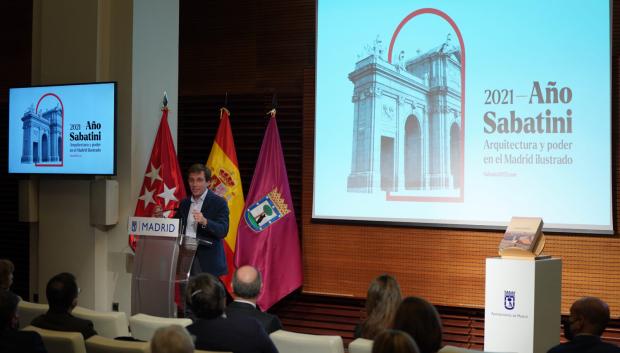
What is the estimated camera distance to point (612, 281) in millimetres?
5871

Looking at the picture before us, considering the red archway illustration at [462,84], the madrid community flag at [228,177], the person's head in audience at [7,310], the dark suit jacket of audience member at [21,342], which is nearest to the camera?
the dark suit jacket of audience member at [21,342]

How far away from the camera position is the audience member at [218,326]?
300cm

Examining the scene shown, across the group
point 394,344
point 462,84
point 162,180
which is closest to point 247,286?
point 394,344

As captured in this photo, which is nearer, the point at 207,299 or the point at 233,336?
the point at 233,336

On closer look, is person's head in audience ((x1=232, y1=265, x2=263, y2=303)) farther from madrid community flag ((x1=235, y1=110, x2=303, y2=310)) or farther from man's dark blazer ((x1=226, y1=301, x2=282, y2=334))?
madrid community flag ((x1=235, y1=110, x2=303, y2=310))

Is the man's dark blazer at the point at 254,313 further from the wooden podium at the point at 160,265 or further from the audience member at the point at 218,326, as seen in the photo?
the wooden podium at the point at 160,265

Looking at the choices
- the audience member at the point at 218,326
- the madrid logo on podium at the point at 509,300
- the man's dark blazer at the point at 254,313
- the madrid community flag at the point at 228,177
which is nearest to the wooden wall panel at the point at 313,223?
the madrid community flag at the point at 228,177

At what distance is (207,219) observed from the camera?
5492 mm

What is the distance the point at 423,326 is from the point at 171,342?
94cm

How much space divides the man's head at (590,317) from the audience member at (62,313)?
2.38m

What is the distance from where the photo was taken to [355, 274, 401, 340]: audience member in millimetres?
3260

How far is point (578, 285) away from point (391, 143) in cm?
207

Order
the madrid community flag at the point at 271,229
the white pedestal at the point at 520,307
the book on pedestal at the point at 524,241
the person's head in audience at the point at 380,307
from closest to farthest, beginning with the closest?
the person's head in audience at the point at 380,307, the white pedestal at the point at 520,307, the book on pedestal at the point at 524,241, the madrid community flag at the point at 271,229

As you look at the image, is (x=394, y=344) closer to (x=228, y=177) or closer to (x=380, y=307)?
(x=380, y=307)
